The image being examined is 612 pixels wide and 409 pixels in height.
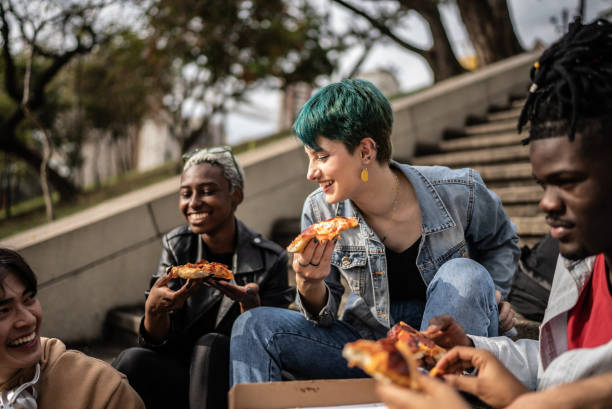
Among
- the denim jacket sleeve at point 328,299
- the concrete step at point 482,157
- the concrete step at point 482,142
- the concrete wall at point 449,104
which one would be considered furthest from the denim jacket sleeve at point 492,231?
the concrete wall at point 449,104

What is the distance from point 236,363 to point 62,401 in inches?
27.7

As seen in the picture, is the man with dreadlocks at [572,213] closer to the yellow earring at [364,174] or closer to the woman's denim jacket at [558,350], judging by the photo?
the woman's denim jacket at [558,350]

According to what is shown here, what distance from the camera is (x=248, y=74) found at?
9914mm

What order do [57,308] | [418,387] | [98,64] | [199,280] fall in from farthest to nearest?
[98,64] → [57,308] → [199,280] → [418,387]

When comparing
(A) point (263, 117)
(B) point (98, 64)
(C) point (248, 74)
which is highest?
(B) point (98, 64)

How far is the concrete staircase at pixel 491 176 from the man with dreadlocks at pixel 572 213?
1522 mm

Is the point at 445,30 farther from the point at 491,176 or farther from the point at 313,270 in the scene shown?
the point at 313,270

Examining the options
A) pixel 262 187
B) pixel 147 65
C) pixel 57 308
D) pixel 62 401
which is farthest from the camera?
pixel 147 65

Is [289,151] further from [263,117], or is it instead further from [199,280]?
[263,117]

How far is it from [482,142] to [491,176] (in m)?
1.09

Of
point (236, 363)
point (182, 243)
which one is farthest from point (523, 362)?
point (182, 243)

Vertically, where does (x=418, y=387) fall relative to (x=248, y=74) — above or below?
below

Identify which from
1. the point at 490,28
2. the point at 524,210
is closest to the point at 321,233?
the point at 524,210

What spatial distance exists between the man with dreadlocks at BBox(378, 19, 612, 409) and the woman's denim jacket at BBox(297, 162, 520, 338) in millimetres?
803
